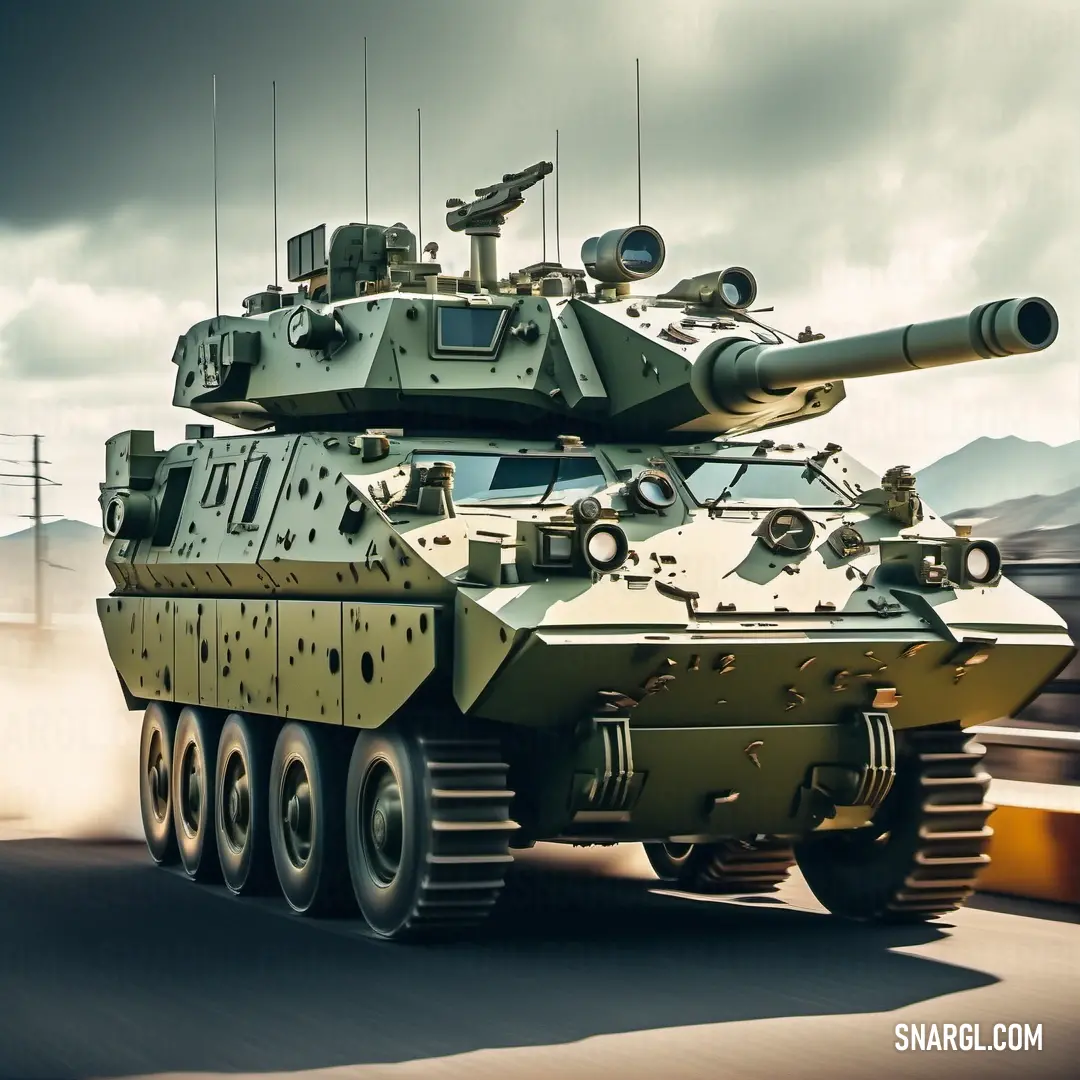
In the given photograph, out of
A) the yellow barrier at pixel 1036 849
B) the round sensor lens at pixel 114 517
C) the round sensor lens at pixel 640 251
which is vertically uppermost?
the round sensor lens at pixel 640 251

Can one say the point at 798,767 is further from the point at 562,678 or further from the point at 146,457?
the point at 146,457

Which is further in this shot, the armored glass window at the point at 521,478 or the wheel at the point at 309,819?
the wheel at the point at 309,819

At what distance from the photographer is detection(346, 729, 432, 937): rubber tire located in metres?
12.9

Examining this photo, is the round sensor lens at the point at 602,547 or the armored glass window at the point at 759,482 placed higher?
the armored glass window at the point at 759,482

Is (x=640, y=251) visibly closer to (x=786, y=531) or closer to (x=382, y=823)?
(x=786, y=531)

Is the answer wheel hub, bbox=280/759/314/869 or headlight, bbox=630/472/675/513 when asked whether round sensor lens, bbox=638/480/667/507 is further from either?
wheel hub, bbox=280/759/314/869

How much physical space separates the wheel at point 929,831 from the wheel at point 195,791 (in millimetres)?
5117

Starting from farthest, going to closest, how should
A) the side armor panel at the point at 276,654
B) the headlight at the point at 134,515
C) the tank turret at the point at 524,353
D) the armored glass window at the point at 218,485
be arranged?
the headlight at the point at 134,515
the armored glass window at the point at 218,485
the tank turret at the point at 524,353
the side armor panel at the point at 276,654

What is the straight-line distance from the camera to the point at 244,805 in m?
16.1

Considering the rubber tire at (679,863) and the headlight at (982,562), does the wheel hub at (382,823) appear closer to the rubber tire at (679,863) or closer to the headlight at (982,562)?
the rubber tire at (679,863)

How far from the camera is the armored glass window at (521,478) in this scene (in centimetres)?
1403

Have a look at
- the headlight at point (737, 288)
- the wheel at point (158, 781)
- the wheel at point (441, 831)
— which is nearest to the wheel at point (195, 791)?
the wheel at point (158, 781)

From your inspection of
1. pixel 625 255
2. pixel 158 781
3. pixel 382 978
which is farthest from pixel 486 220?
pixel 382 978

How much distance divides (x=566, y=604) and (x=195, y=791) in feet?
20.1
